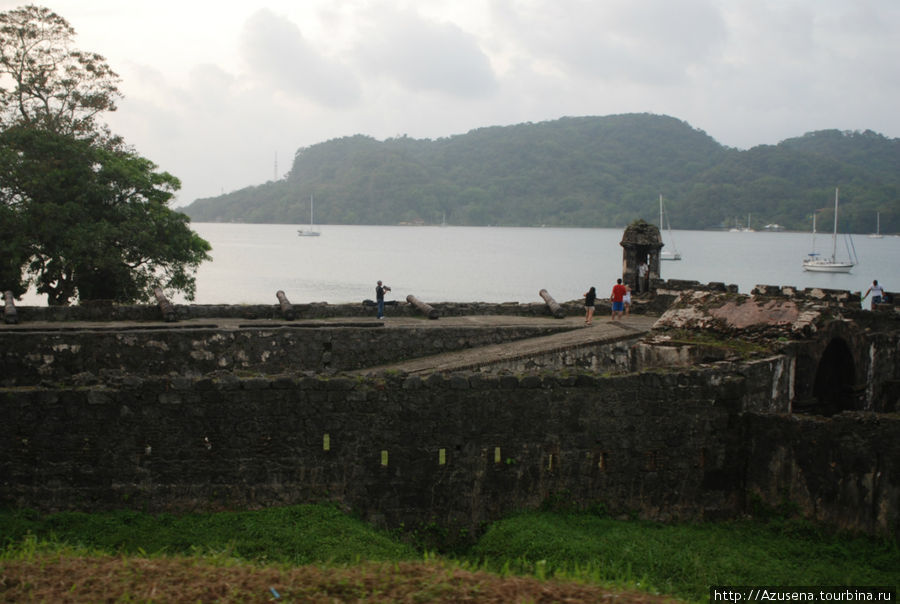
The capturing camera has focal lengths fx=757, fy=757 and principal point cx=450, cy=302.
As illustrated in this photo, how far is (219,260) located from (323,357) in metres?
97.3

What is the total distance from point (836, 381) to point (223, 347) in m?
12.4

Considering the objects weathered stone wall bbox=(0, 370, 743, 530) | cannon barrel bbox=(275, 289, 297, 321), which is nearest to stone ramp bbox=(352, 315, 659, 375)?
cannon barrel bbox=(275, 289, 297, 321)

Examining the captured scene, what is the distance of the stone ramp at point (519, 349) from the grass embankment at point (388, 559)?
220 inches

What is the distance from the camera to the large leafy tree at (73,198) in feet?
87.7

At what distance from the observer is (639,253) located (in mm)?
23969

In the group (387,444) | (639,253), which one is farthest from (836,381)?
(639,253)

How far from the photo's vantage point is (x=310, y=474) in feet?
31.3

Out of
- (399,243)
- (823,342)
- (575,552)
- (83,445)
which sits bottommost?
(575,552)

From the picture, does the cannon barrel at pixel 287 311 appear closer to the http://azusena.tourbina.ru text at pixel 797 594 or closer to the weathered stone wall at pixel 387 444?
the weathered stone wall at pixel 387 444

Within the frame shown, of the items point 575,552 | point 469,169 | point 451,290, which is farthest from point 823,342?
point 469,169

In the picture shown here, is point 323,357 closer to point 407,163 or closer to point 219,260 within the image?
point 219,260

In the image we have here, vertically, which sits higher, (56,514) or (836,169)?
(836,169)

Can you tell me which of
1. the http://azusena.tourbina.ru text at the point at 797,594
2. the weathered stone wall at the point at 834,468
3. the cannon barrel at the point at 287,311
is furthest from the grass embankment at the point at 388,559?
the cannon barrel at the point at 287,311

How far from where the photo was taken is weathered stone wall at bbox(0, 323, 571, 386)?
14.8 metres
